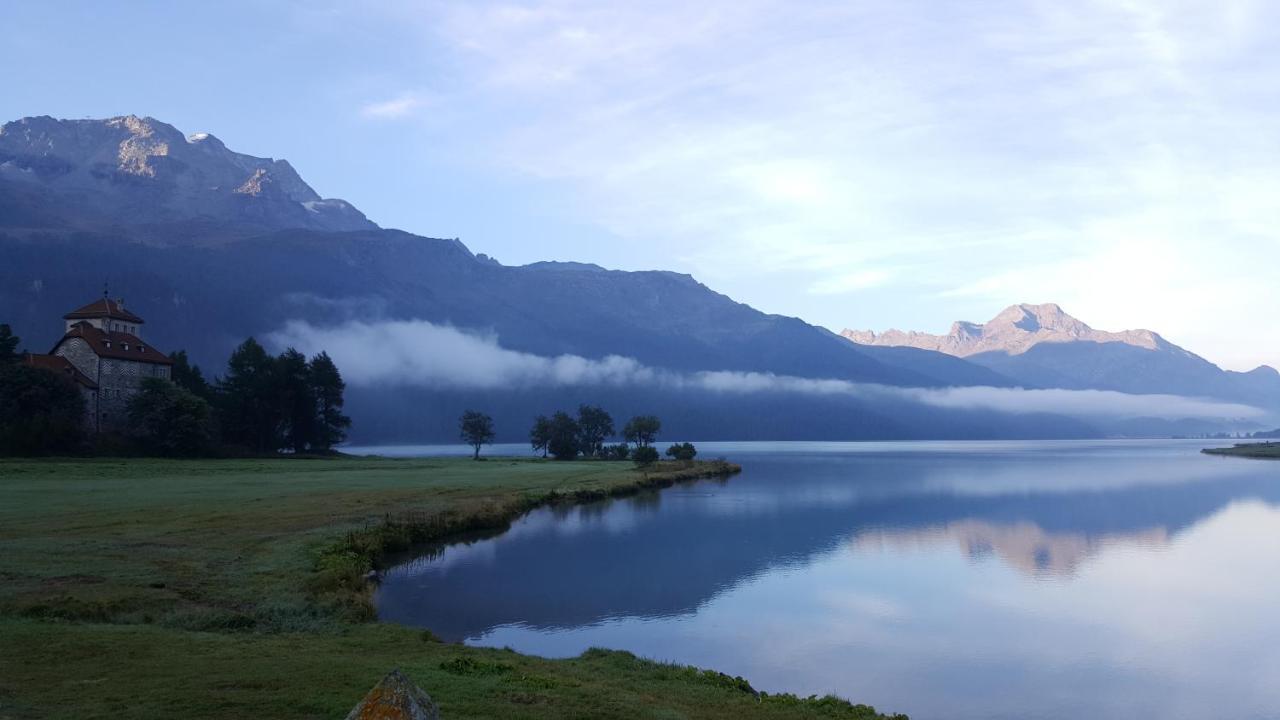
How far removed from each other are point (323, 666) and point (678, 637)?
14716 millimetres

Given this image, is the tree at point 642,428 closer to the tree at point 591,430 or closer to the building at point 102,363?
the tree at point 591,430

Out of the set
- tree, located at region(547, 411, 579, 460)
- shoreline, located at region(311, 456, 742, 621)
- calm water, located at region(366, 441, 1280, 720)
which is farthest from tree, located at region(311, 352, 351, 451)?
calm water, located at region(366, 441, 1280, 720)

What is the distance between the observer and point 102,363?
333 feet

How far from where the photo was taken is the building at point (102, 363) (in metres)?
99.8

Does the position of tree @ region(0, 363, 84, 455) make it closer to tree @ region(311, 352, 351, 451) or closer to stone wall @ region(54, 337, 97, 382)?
stone wall @ region(54, 337, 97, 382)

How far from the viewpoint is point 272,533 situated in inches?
1655

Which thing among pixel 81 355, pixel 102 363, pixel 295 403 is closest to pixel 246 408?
pixel 295 403

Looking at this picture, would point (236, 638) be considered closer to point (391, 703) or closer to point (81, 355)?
point (391, 703)

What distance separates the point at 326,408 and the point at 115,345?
3198 cm

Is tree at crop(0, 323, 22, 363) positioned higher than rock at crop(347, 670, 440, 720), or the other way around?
tree at crop(0, 323, 22, 363)

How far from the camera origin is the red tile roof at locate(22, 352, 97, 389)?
322 feet

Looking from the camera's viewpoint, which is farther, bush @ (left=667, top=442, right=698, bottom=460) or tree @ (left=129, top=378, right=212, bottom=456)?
bush @ (left=667, top=442, right=698, bottom=460)

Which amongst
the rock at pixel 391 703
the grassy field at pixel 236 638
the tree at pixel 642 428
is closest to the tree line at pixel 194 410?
the grassy field at pixel 236 638

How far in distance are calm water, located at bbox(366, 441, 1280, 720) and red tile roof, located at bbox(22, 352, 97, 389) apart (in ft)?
208
